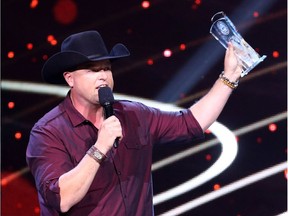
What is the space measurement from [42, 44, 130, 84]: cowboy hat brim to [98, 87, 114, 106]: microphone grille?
0.60ft

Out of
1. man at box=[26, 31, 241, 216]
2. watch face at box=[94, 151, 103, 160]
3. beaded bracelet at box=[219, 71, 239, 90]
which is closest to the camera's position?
watch face at box=[94, 151, 103, 160]

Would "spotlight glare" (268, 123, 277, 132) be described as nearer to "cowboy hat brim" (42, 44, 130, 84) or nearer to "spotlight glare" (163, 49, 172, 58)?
"spotlight glare" (163, 49, 172, 58)

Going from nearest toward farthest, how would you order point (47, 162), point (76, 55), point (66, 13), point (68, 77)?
point (47, 162), point (76, 55), point (68, 77), point (66, 13)

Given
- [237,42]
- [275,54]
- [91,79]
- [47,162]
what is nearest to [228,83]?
[237,42]

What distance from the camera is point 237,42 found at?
2.58 meters

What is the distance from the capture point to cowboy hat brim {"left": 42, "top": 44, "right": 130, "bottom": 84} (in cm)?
237

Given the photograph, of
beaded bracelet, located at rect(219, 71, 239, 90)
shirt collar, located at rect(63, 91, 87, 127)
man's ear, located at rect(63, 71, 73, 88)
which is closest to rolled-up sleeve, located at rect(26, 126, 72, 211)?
shirt collar, located at rect(63, 91, 87, 127)

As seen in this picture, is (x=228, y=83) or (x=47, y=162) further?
(x=228, y=83)

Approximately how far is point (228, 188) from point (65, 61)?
1.59m

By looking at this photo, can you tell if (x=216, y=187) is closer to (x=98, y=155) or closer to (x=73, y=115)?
(x=73, y=115)

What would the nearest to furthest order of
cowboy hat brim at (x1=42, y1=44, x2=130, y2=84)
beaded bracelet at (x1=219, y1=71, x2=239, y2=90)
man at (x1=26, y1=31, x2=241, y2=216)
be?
man at (x1=26, y1=31, x2=241, y2=216) → cowboy hat brim at (x1=42, y1=44, x2=130, y2=84) → beaded bracelet at (x1=219, y1=71, x2=239, y2=90)

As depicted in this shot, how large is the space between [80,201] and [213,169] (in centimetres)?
143

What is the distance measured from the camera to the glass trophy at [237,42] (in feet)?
8.38

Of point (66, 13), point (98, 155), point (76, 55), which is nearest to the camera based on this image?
point (98, 155)
